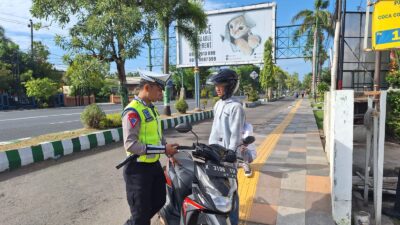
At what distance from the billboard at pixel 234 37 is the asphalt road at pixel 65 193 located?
815 inches

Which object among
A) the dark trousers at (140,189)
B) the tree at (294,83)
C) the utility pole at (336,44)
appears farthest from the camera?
the tree at (294,83)

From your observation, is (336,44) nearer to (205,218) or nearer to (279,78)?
(205,218)

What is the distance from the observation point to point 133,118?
7.84ft

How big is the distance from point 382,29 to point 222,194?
736 cm

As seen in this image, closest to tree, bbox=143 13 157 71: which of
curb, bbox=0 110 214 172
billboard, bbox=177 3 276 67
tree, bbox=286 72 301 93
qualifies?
curb, bbox=0 110 214 172

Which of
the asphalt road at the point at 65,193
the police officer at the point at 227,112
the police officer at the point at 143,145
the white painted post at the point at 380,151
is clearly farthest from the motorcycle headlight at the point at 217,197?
the white painted post at the point at 380,151

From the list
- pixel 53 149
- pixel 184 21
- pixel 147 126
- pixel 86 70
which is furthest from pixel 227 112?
pixel 184 21

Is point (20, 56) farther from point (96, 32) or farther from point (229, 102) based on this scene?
point (229, 102)

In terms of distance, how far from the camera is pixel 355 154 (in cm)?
645

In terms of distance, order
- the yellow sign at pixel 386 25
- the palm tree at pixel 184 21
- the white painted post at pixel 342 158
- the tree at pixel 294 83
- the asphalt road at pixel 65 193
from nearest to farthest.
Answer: the white painted post at pixel 342 158 → the asphalt road at pixel 65 193 → the yellow sign at pixel 386 25 → the palm tree at pixel 184 21 → the tree at pixel 294 83

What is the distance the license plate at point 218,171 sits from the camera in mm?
2113

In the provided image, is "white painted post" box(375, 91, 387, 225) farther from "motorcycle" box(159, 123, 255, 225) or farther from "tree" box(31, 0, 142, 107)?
"tree" box(31, 0, 142, 107)

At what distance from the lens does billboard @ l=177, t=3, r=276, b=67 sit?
82.9 feet

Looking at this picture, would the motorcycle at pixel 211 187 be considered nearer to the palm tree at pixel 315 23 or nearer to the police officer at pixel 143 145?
the police officer at pixel 143 145
